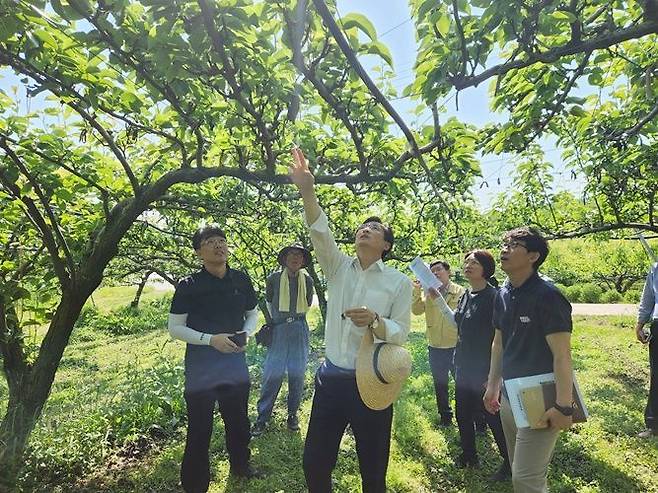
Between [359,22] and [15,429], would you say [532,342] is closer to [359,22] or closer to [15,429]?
[359,22]

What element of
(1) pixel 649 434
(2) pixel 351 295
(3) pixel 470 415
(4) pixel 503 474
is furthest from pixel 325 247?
(1) pixel 649 434

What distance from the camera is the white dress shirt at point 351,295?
2.34m

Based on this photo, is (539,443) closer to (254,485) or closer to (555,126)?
(555,126)

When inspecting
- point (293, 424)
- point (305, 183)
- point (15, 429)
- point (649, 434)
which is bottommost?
point (649, 434)

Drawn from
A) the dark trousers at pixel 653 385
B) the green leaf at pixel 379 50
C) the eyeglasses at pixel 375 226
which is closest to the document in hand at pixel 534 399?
the eyeglasses at pixel 375 226

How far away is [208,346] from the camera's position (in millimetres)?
2959

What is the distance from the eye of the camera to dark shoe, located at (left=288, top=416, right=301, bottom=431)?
4.50 meters

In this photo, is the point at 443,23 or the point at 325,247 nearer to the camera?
the point at 443,23

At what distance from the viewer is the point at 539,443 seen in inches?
89.7

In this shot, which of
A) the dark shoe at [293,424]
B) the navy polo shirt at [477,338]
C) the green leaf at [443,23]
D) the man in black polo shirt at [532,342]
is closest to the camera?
the green leaf at [443,23]

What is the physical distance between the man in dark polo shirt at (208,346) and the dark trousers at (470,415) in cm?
174

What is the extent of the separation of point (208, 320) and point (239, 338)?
0.81 ft

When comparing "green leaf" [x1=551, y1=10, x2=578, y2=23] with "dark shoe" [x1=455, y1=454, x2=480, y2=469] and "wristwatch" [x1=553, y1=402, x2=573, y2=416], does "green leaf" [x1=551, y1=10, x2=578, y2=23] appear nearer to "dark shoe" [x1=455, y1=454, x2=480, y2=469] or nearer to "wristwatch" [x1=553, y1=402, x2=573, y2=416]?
"wristwatch" [x1=553, y1=402, x2=573, y2=416]

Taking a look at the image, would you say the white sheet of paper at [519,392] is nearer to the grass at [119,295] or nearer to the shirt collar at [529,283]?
the shirt collar at [529,283]
